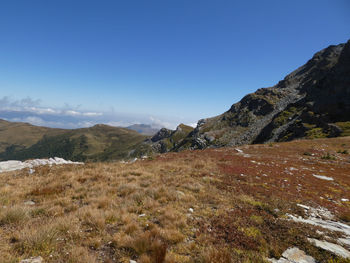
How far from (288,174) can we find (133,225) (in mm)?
14666

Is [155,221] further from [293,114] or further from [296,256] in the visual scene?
[293,114]

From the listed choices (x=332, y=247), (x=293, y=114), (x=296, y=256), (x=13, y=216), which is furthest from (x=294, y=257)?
(x=293, y=114)

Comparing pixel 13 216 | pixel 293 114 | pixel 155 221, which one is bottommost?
pixel 155 221

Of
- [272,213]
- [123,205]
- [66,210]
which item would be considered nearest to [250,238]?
[272,213]

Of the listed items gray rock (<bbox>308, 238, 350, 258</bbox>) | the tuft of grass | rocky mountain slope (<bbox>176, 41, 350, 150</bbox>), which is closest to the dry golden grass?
the tuft of grass

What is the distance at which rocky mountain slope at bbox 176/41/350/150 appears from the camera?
57106 mm

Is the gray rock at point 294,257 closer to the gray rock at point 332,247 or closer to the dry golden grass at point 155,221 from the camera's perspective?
the dry golden grass at point 155,221

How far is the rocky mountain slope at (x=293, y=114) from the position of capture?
5711 centimetres

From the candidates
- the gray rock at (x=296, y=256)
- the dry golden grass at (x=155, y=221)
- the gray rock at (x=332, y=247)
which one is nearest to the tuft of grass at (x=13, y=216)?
the dry golden grass at (x=155, y=221)

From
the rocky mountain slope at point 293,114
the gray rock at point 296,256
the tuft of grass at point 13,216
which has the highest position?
the rocky mountain slope at point 293,114

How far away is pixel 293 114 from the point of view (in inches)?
2977

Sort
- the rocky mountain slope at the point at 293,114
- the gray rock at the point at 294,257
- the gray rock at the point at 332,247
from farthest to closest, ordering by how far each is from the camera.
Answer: the rocky mountain slope at the point at 293,114 → the gray rock at the point at 332,247 → the gray rock at the point at 294,257

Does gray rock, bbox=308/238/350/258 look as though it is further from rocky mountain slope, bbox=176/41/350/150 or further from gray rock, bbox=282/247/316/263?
rocky mountain slope, bbox=176/41/350/150

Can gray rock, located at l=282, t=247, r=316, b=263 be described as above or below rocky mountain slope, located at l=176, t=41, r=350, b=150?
below
